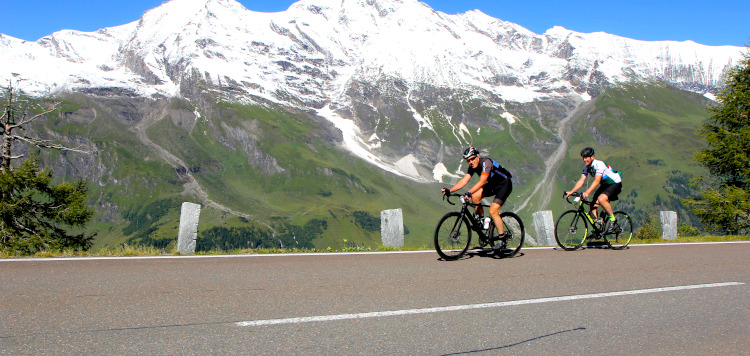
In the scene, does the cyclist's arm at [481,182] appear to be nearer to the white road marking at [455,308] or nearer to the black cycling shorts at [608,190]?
the white road marking at [455,308]

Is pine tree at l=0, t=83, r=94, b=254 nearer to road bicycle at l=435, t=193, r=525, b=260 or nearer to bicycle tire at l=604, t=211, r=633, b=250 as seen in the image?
road bicycle at l=435, t=193, r=525, b=260

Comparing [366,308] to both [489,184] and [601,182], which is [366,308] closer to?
[489,184]

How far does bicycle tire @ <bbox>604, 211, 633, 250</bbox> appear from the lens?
1433 centimetres

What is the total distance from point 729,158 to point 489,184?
2105 centimetres

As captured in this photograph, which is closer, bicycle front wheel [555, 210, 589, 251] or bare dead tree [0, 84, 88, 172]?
bicycle front wheel [555, 210, 589, 251]

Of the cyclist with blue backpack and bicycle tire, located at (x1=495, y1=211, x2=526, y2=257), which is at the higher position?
the cyclist with blue backpack

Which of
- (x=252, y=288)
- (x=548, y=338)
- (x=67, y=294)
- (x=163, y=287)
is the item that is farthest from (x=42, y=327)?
(x=548, y=338)

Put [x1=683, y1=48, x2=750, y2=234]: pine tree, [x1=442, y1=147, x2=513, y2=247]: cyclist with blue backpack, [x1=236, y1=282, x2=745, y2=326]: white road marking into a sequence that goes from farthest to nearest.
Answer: [x1=683, y1=48, x2=750, y2=234]: pine tree → [x1=442, y1=147, x2=513, y2=247]: cyclist with blue backpack → [x1=236, y1=282, x2=745, y2=326]: white road marking

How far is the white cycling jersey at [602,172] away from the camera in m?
14.0

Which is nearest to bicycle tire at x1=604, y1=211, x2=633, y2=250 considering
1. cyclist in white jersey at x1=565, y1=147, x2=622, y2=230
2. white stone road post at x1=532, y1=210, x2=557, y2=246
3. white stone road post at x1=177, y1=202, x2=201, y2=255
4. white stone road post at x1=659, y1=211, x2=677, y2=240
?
cyclist in white jersey at x1=565, y1=147, x2=622, y2=230

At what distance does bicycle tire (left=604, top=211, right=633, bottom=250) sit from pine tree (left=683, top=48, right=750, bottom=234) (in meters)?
11.5

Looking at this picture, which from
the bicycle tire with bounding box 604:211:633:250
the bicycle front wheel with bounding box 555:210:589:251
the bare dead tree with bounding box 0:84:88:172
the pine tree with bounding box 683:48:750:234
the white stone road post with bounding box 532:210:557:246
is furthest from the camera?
the bare dead tree with bounding box 0:84:88:172

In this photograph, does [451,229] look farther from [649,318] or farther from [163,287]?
[163,287]

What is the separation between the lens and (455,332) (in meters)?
5.36
